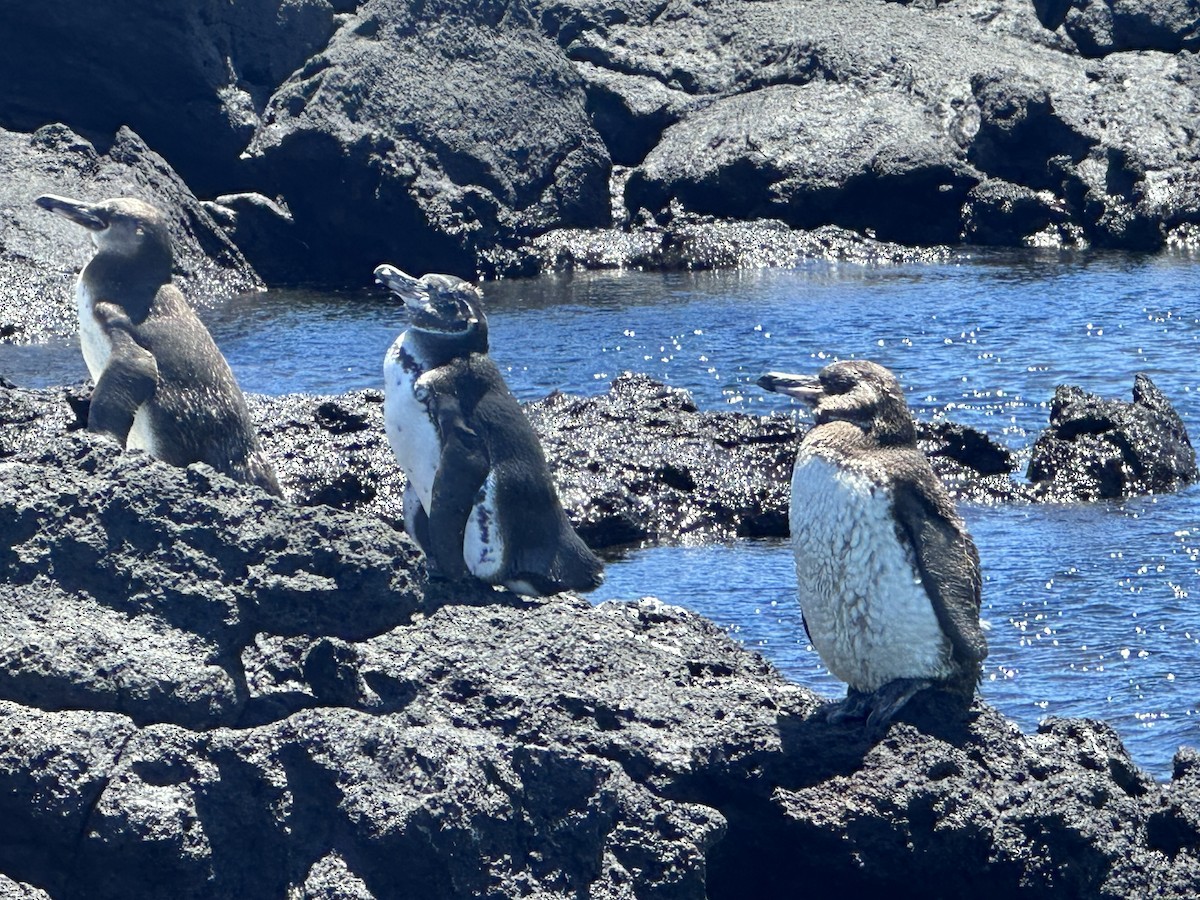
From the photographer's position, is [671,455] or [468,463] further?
[671,455]

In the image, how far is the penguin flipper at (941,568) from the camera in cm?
634

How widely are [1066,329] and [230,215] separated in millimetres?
10061

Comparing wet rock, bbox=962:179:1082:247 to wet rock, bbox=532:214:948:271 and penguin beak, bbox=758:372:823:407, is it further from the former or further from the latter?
penguin beak, bbox=758:372:823:407

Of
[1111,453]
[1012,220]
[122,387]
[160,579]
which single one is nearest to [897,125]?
[1012,220]

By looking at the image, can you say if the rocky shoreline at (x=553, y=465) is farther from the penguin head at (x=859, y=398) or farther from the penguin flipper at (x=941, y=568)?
the penguin head at (x=859, y=398)

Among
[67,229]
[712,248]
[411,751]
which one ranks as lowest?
[411,751]

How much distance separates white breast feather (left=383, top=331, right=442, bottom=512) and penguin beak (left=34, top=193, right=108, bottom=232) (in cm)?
213

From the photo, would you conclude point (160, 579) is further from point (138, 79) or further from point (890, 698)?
point (138, 79)

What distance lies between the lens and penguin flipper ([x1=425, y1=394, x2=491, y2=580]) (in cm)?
694

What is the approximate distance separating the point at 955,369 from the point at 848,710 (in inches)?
410

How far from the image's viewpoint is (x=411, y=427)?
7250 mm

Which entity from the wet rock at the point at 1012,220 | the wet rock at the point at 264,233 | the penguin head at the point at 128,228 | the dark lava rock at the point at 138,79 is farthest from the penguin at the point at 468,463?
the wet rock at the point at 1012,220

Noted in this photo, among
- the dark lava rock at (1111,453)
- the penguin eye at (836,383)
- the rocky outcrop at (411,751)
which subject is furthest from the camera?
the dark lava rock at (1111,453)

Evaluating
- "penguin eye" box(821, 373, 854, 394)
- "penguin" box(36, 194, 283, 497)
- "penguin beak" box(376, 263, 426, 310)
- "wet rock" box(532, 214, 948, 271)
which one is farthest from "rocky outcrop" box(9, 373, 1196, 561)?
"wet rock" box(532, 214, 948, 271)
